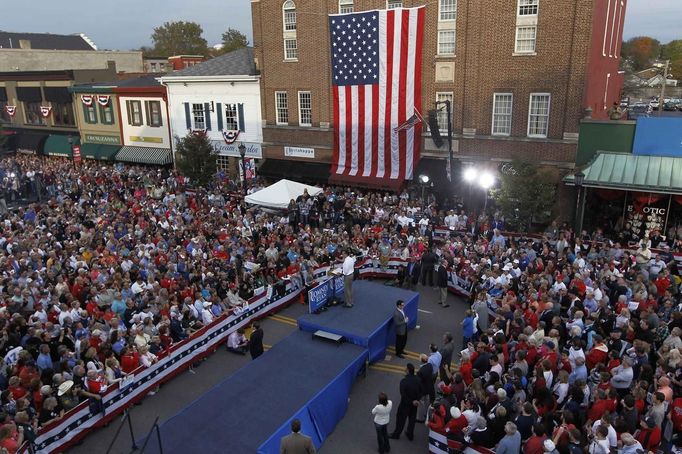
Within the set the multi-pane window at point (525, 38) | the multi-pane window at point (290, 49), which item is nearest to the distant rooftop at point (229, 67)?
the multi-pane window at point (290, 49)

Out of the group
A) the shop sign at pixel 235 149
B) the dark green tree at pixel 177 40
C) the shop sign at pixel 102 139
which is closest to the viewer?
the shop sign at pixel 235 149

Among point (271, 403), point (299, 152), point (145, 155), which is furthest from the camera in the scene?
point (145, 155)

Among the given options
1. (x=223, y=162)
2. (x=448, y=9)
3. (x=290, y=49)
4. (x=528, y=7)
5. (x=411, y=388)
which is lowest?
(x=411, y=388)

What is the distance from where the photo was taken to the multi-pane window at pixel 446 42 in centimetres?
2491

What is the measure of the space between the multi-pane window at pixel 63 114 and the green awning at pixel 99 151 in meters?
3.11

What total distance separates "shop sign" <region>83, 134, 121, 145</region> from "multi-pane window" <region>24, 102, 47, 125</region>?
6.62 m

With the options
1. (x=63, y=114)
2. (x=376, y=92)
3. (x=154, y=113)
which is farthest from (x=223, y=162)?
(x=63, y=114)

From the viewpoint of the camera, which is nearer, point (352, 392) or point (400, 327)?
point (352, 392)

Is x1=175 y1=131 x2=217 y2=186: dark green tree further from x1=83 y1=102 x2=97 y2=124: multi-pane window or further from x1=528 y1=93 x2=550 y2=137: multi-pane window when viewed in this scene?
x1=528 y1=93 x2=550 y2=137: multi-pane window

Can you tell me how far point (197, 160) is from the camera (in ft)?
97.6

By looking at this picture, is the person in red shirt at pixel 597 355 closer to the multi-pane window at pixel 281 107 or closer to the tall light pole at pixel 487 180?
the tall light pole at pixel 487 180

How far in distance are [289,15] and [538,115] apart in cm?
1470

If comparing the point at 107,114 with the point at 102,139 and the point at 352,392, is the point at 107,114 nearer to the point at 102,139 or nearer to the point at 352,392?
the point at 102,139

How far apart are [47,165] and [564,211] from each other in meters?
33.9
